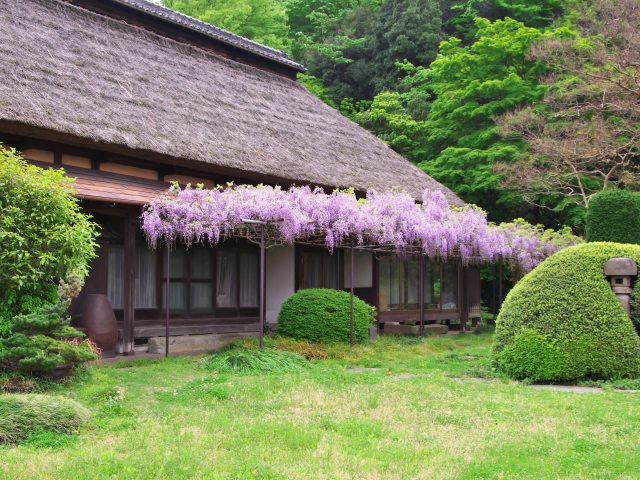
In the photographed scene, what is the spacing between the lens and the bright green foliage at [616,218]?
1008 centimetres

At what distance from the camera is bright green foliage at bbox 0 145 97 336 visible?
7352mm

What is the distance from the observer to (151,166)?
470 inches

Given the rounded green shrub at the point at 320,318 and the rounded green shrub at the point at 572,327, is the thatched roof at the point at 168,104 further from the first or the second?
the rounded green shrub at the point at 572,327

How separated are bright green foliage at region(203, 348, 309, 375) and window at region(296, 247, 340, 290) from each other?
19.1 ft

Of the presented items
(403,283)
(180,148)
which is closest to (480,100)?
(403,283)

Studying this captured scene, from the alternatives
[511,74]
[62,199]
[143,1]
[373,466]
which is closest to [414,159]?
[511,74]

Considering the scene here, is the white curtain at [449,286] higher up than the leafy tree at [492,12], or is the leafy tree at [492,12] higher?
the leafy tree at [492,12]

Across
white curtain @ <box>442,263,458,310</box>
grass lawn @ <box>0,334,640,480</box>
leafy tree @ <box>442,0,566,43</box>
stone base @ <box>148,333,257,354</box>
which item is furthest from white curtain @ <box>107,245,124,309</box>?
leafy tree @ <box>442,0,566,43</box>

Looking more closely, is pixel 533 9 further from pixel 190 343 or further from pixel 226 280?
pixel 190 343

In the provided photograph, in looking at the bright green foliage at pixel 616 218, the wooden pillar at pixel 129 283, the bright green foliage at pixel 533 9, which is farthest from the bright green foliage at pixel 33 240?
the bright green foliage at pixel 533 9

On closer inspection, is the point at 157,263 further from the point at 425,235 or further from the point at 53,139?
the point at 425,235

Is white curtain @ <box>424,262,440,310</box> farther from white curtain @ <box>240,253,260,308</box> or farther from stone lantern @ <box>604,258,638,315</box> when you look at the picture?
stone lantern @ <box>604,258,638,315</box>

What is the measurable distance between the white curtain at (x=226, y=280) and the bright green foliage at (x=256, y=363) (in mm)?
4105

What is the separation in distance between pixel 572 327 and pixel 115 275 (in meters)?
7.17
